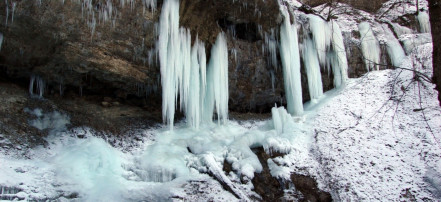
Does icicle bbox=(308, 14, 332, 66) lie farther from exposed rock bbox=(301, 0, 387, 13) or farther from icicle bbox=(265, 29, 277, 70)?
exposed rock bbox=(301, 0, 387, 13)

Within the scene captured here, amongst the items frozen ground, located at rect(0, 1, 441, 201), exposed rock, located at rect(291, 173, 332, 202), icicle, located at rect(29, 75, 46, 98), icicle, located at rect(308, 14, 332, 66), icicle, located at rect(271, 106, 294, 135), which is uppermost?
icicle, located at rect(308, 14, 332, 66)

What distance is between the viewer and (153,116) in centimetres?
859

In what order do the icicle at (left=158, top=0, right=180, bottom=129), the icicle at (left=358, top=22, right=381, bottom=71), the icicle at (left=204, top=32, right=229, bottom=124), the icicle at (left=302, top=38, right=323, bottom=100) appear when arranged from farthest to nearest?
the icicle at (left=358, top=22, right=381, bottom=71)
the icicle at (left=302, top=38, right=323, bottom=100)
the icicle at (left=204, top=32, right=229, bottom=124)
the icicle at (left=158, top=0, right=180, bottom=129)

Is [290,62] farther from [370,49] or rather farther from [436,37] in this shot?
[436,37]

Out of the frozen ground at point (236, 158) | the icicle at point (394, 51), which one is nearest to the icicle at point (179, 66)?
the frozen ground at point (236, 158)

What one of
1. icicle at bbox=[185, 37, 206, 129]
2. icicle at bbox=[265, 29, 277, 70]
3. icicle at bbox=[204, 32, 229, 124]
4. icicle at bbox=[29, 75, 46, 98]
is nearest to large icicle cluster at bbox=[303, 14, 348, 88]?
icicle at bbox=[265, 29, 277, 70]

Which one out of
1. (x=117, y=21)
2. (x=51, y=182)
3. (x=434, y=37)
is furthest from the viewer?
(x=117, y=21)

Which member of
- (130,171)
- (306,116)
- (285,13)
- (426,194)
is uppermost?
(285,13)

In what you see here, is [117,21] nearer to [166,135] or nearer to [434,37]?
[166,135]

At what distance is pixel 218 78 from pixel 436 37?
218 inches

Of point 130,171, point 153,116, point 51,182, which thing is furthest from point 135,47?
point 51,182

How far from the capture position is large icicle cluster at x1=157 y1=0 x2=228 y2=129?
23.0ft

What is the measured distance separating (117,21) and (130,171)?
3080mm

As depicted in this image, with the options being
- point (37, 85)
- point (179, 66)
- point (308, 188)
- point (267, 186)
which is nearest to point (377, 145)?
point (308, 188)
